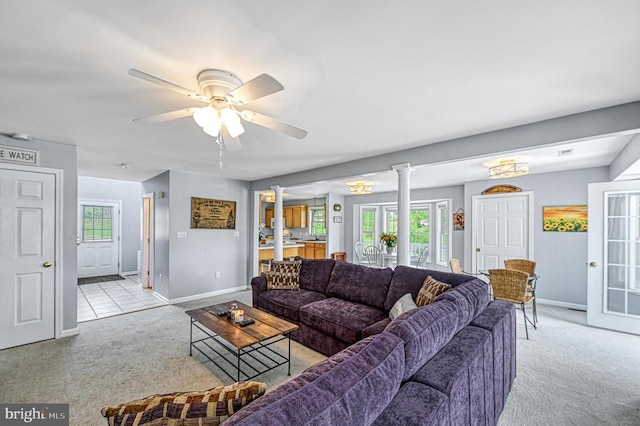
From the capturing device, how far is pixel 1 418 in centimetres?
201

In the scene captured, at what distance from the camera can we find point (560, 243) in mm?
4723

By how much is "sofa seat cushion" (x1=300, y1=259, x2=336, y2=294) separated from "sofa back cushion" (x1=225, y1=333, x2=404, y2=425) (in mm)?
2601

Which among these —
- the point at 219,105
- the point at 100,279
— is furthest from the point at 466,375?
the point at 100,279

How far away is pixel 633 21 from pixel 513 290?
3022mm

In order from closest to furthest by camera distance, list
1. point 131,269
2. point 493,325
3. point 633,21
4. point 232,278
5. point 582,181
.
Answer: point 633,21, point 493,325, point 582,181, point 232,278, point 131,269

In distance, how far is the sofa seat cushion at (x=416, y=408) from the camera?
1.03 meters

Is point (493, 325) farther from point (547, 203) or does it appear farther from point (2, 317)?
point (2, 317)

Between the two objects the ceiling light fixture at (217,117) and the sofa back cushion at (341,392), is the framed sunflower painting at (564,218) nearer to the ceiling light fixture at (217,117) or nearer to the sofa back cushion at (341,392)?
the sofa back cushion at (341,392)

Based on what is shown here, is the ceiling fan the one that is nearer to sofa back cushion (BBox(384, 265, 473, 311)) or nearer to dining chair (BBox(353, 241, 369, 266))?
sofa back cushion (BBox(384, 265, 473, 311))

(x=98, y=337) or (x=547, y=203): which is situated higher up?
(x=547, y=203)

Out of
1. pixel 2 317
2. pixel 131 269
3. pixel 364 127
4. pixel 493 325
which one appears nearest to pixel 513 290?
pixel 493 325

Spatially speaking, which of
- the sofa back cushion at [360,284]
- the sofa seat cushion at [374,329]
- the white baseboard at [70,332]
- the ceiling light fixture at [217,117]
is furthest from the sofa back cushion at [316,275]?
the white baseboard at [70,332]

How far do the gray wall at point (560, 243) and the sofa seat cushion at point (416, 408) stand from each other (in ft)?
16.4

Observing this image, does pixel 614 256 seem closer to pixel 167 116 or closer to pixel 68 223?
pixel 167 116
